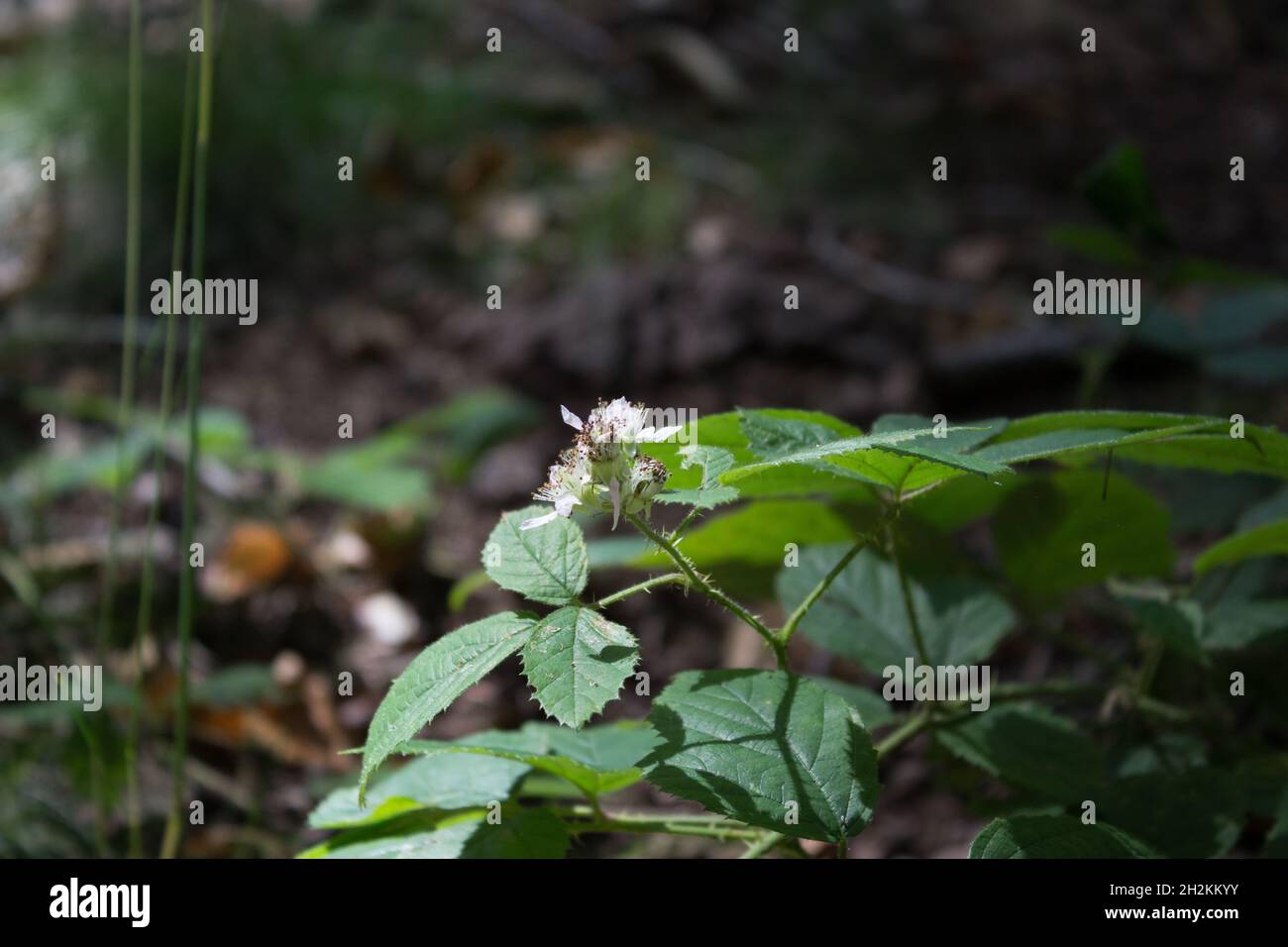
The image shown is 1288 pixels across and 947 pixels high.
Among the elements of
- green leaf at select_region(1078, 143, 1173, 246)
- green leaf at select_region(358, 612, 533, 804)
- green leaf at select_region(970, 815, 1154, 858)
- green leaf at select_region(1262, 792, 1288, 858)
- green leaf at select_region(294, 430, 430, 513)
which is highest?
green leaf at select_region(1078, 143, 1173, 246)

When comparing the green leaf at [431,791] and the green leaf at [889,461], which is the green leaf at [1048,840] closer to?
the green leaf at [889,461]

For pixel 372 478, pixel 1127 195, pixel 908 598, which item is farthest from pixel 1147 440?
pixel 372 478

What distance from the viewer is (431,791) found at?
91cm

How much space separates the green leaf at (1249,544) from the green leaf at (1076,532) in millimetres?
85

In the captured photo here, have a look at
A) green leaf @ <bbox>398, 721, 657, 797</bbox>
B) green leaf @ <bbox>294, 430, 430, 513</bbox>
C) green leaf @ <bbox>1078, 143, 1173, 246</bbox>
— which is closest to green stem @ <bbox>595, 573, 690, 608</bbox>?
green leaf @ <bbox>398, 721, 657, 797</bbox>

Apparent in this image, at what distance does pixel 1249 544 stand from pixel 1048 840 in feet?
1.41

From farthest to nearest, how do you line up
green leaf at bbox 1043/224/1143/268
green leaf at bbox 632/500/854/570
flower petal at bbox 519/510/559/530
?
1. green leaf at bbox 1043/224/1143/268
2. green leaf at bbox 632/500/854/570
3. flower petal at bbox 519/510/559/530

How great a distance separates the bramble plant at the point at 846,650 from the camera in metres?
0.74

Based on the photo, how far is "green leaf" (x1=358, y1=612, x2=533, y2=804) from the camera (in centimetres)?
68

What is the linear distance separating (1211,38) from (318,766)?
428cm

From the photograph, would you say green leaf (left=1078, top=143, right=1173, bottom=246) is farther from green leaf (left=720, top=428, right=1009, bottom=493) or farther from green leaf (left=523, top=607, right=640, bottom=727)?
green leaf (left=523, top=607, right=640, bottom=727)

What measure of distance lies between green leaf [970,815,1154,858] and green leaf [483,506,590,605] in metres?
0.33

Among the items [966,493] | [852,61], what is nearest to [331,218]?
[852,61]

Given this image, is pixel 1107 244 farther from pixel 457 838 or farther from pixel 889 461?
pixel 457 838
